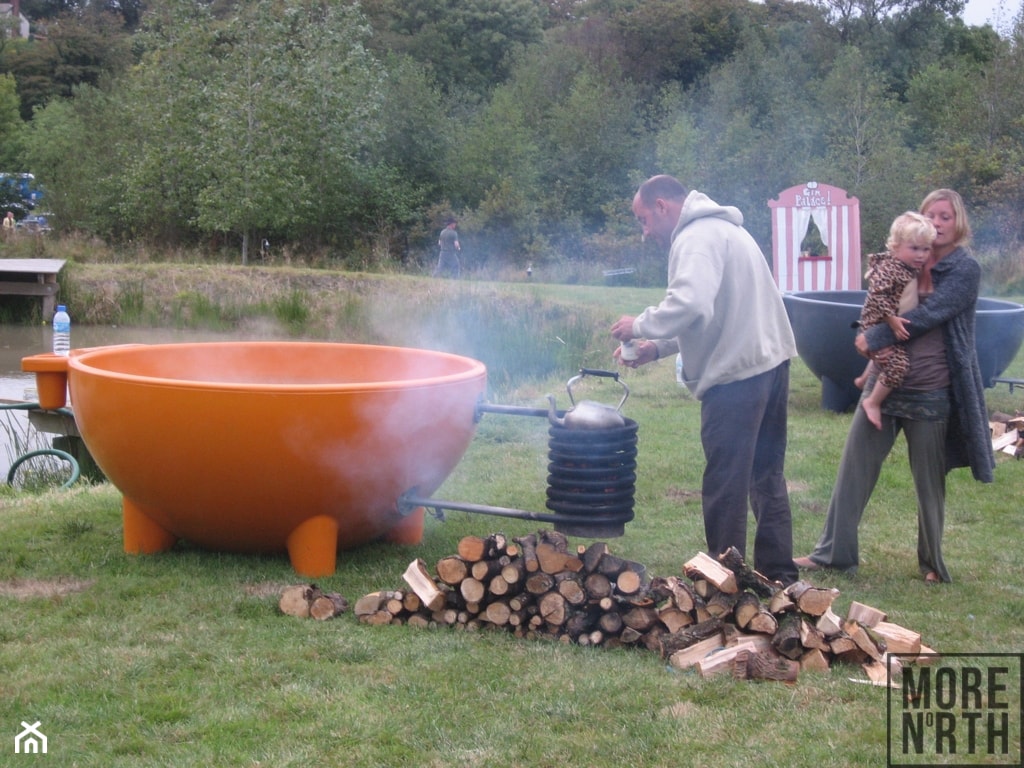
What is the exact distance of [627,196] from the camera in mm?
33500

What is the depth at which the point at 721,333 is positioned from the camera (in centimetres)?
438

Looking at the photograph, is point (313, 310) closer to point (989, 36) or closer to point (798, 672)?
point (798, 672)

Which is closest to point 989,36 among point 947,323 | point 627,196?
point 627,196

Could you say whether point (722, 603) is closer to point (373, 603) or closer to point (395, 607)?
point (395, 607)

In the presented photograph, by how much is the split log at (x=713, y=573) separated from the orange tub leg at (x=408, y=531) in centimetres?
172

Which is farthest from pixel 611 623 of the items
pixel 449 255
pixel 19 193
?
pixel 19 193

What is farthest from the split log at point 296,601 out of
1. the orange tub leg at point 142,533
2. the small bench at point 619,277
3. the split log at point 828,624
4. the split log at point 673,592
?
the small bench at point 619,277

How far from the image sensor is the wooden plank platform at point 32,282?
1727 cm

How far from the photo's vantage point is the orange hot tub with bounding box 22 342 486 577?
4.45m

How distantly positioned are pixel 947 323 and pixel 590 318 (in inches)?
396

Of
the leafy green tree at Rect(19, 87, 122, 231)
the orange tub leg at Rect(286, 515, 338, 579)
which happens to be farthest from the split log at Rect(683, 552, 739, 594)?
the leafy green tree at Rect(19, 87, 122, 231)

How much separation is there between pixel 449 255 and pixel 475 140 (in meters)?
10.6

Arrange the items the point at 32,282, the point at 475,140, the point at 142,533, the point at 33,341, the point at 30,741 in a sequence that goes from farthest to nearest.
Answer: the point at 475,140 < the point at 32,282 < the point at 33,341 < the point at 142,533 < the point at 30,741

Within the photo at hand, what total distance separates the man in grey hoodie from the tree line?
1695 cm
